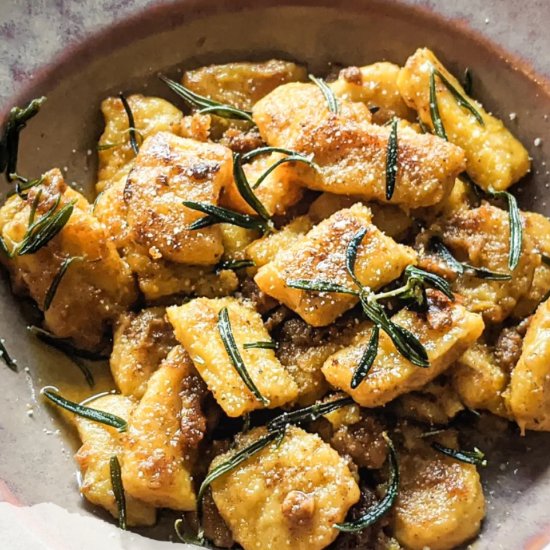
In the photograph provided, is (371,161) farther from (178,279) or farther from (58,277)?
(58,277)

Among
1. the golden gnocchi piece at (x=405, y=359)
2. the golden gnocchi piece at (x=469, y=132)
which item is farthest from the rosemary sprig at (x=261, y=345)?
the golden gnocchi piece at (x=469, y=132)

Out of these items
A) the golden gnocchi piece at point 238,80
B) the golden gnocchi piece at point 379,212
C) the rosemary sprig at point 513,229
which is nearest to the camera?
the rosemary sprig at point 513,229

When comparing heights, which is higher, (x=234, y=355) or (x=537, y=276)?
(x=537, y=276)

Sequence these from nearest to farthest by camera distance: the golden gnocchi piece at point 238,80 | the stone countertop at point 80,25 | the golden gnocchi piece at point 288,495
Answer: the golden gnocchi piece at point 288,495 < the stone countertop at point 80,25 < the golden gnocchi piece at point 238,80

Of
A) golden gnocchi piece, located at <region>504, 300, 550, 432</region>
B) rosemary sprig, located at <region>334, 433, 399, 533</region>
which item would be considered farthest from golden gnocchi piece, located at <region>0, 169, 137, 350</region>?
golden gnocchi piece, located at <region>504, 300, 550, 432</region>

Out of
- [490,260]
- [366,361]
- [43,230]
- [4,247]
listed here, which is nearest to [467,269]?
[490,260]

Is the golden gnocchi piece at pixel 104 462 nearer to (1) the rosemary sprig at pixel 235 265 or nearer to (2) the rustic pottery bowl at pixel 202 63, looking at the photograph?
(2) the rustic pottery bowl at pixel 202 63

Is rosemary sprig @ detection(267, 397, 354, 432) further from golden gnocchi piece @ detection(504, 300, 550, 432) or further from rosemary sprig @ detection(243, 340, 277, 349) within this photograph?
golden gnocchi piece @ detection(504, 300, 550, 432)
